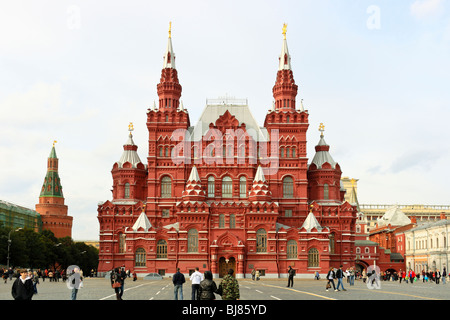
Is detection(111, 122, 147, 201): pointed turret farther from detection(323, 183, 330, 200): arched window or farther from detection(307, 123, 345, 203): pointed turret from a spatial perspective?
detection(323, 183, 330, 200): arched window

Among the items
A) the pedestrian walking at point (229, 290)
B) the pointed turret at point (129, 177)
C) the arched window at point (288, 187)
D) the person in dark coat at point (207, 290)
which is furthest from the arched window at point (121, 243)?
the pedestrian walking at point (229, 290)

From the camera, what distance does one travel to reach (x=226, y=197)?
86000 mm

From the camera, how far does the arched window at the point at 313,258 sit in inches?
3162

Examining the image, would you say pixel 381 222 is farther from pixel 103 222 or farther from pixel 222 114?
pixel 103 222

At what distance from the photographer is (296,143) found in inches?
3433

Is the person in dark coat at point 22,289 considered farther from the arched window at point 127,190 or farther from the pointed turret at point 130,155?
the pointed turret at point 130,155

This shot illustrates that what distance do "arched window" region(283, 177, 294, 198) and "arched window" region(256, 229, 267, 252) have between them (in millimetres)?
8256

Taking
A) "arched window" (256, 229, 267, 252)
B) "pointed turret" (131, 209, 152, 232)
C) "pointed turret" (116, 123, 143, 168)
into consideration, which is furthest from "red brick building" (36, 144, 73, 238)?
"arched window" (256, 229, 267, 252)

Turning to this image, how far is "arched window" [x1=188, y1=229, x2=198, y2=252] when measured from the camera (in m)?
80.6

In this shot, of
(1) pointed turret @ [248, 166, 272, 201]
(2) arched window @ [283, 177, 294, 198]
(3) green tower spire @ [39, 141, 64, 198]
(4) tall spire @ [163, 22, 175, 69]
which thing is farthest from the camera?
(3) green tower spire @ [39, 141, 64, 198]

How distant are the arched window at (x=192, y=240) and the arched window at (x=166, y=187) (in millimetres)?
7946
